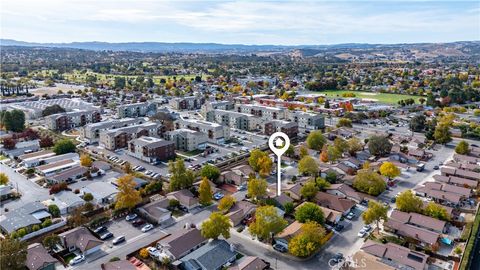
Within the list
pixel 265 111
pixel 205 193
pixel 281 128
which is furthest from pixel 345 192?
pixel 265 111

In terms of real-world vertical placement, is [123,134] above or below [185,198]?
above

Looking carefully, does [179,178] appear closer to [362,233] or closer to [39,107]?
[362,233]

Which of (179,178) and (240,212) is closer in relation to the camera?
(240,212)

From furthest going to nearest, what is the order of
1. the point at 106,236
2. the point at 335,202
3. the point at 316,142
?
the point at 316,142 < the point at 335,202 < the point at 106,236

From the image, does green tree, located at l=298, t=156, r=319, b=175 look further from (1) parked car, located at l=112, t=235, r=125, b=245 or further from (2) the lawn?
(2) the lawn

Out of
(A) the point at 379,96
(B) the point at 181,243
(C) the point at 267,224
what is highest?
(A) the point at 379,96

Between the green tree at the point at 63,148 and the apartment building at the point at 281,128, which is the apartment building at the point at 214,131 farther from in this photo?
the green tree at the point at 63,148

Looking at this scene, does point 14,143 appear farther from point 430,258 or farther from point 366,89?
point 366,89
